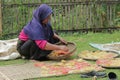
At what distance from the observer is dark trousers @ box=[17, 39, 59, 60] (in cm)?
654

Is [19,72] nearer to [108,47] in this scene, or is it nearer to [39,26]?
[39,26]

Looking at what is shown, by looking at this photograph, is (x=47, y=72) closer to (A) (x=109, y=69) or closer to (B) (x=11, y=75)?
(B) (x=11, y=75)

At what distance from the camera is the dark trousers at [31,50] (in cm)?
654

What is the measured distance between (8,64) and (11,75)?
981 mm

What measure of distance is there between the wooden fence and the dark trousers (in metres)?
2.59

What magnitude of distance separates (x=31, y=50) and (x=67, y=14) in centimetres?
344

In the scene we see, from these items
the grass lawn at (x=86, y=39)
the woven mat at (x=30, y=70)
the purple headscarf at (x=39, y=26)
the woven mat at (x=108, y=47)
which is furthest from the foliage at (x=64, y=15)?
the woven mat at (x=30, y=70)

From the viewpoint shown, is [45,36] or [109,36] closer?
[45,36]

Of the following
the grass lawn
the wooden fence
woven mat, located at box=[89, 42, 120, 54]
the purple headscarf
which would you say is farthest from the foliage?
the purple headscarf

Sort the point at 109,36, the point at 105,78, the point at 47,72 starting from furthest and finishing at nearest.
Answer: the point at 109,36 → the point at 47,72 → the point at 105,78

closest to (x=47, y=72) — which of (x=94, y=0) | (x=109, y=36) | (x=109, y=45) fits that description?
(x=109, y=45)

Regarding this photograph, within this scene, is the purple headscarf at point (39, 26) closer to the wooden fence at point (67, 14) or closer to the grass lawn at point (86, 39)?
the grass lawn at point (86, 39)

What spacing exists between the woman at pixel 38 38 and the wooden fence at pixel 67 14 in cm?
265

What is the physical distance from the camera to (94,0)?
33.0 ft
